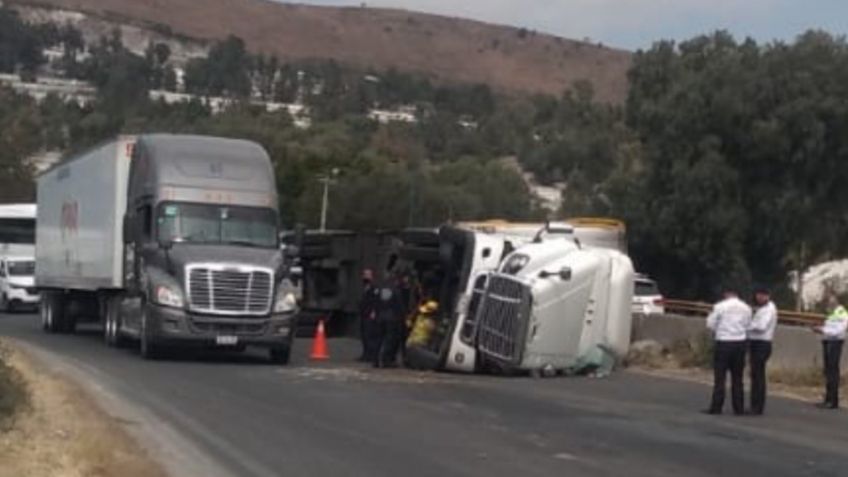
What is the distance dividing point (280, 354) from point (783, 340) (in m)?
8.37

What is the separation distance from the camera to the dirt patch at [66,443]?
14.8 meters

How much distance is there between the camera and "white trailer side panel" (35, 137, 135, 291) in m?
34.1

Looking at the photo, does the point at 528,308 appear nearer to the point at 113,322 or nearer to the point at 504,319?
the point at 504,319

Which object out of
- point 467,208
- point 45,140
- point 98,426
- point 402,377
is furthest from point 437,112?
point 98,426

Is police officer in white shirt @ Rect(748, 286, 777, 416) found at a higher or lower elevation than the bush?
higher

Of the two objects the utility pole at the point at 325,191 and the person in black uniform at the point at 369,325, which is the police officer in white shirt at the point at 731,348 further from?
the utility pole at the point at 325,191

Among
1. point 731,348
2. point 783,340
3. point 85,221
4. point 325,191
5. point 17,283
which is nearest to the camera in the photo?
point 731,348

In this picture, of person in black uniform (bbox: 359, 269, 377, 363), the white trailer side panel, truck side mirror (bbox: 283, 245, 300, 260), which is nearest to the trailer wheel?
the white trailer side panel

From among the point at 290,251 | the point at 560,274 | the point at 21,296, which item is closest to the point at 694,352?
the point at 560,274

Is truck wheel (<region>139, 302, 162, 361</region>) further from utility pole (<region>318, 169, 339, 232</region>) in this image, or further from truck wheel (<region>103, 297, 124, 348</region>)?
utility pole (<region>318, 169, 339, 232</region>)

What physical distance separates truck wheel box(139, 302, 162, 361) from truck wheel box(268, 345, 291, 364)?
6.30 ft

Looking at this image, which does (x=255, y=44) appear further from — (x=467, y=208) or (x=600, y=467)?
(x=600, y=467)

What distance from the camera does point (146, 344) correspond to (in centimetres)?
3052

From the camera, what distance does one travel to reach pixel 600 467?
16.2m
